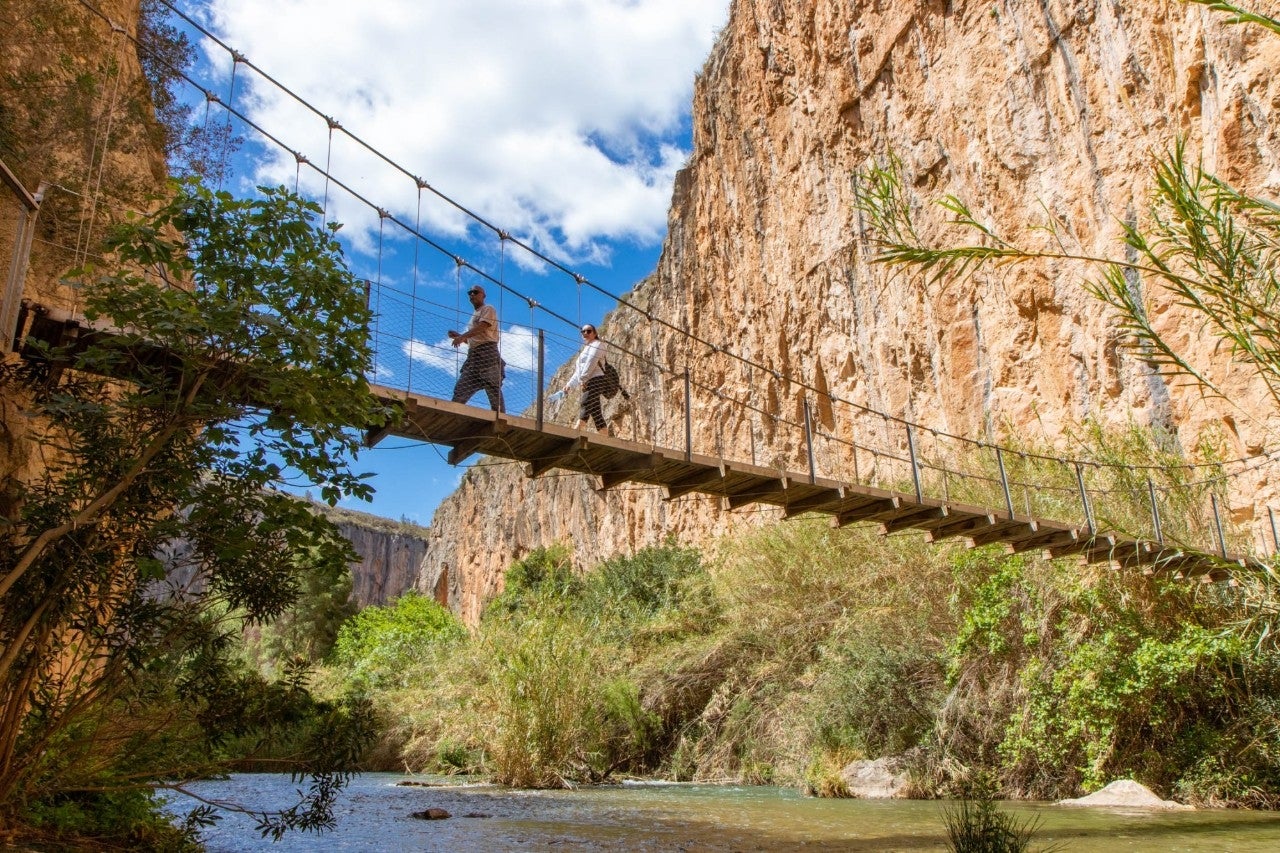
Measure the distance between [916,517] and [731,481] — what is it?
177 cm

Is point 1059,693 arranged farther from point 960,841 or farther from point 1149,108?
point 1149,108

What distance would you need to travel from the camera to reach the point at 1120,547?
808 cm

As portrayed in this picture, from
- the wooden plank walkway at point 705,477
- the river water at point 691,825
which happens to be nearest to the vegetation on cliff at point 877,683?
the river water at point 691,825

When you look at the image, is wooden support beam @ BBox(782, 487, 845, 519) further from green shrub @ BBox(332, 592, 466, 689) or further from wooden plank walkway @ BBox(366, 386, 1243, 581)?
green shrub @ BBox(332, 592, 466, 689)

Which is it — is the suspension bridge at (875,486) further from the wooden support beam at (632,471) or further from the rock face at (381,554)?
the rock face at (381,554)

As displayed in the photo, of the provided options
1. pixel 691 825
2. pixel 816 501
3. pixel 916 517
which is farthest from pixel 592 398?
pixel 691 825

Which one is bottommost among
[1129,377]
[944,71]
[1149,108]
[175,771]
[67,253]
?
[175,771]

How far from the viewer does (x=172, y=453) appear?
4.10 meters

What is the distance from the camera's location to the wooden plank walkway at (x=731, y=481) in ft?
18.4

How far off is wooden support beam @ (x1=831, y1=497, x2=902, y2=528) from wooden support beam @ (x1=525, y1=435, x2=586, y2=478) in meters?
2.38

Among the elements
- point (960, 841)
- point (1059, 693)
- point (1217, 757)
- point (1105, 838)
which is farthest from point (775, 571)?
point (960, 841)

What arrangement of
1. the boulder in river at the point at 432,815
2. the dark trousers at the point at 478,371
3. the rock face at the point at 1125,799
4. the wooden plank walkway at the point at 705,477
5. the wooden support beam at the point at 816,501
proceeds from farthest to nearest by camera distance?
1. the rock face at the point at 1125,799
2. the boulder in river at the point at 432,815
3. the wooden support beam at the point at 816,501
4. the dark trousers at the point at 478,371
5. the wooden plank walkway at the point at 705,477

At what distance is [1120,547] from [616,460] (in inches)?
178

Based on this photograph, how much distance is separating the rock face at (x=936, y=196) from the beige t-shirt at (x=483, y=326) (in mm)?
2067
